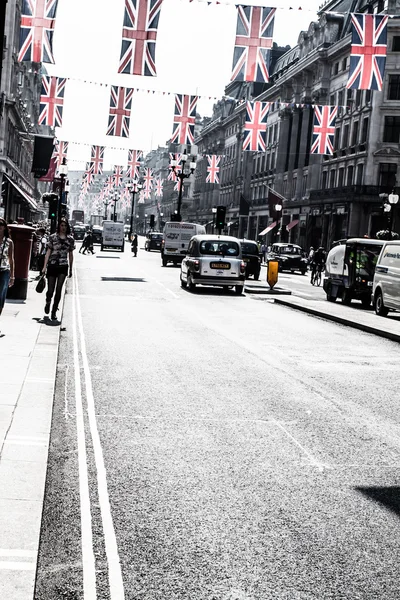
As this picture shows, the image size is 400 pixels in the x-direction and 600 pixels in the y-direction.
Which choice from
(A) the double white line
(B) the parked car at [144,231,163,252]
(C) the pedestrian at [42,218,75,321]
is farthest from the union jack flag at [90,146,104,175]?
(A) the double white line

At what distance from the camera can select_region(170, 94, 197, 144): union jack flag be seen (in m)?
38.5

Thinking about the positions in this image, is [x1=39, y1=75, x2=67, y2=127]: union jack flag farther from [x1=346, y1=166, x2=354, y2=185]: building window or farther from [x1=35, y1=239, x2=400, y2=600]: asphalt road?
[x1=346, y1=166, x2=354, y2=185]: building window

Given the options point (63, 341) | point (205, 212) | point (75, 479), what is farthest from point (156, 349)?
point (205, 212)

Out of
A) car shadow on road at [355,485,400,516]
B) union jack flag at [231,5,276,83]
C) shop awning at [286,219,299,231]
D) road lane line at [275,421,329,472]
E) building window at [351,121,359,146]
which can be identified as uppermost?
building window at [351,121,359,146]

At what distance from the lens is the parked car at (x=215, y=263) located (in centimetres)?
2934

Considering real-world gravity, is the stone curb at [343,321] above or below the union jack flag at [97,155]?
below

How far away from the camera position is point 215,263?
29.4 meters

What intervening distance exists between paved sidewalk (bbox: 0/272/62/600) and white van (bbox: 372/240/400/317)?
1166 centimetres

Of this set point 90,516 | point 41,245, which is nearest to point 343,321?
point 41,245

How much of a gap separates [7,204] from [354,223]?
24925 mm

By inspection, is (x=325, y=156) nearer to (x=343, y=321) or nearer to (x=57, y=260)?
(x=343, y=321)

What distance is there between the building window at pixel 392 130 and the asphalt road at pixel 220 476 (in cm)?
5296

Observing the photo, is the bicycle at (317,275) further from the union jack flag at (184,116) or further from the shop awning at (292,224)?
the shop awning at (292,224)

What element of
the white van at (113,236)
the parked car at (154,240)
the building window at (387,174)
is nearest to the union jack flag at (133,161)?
the white van at (113,236)
